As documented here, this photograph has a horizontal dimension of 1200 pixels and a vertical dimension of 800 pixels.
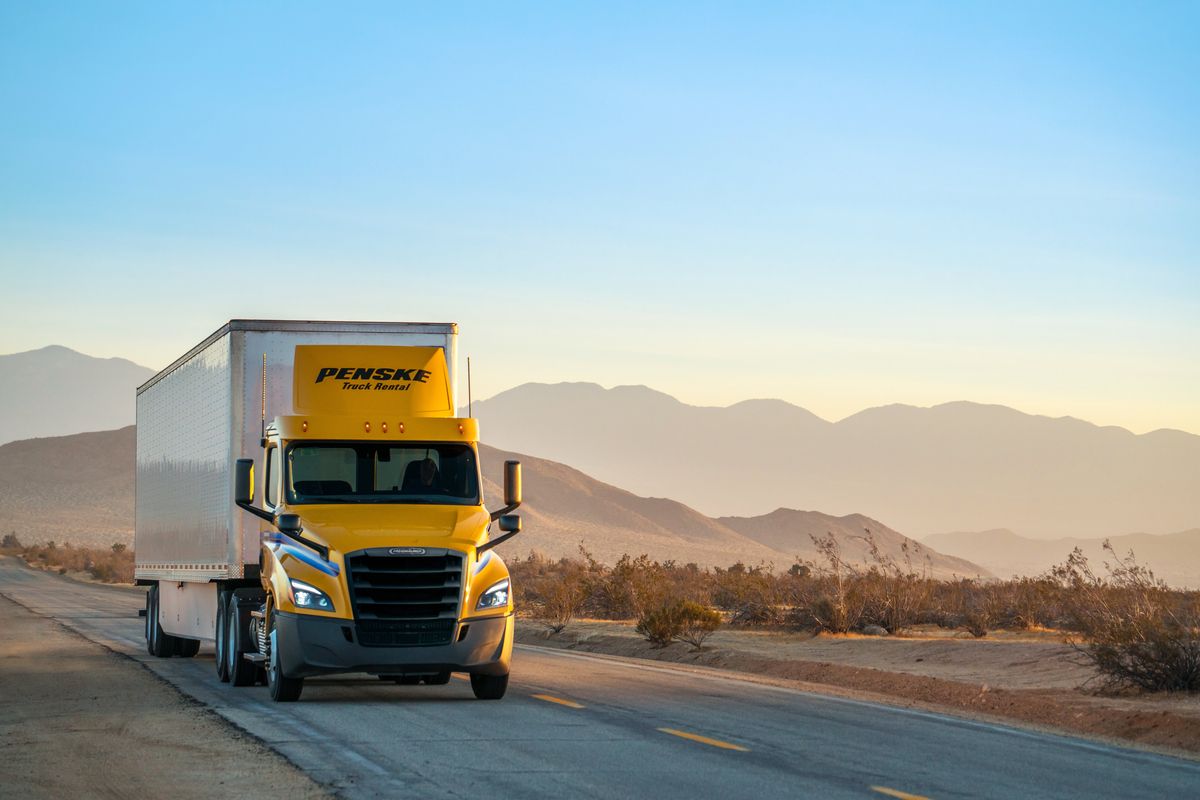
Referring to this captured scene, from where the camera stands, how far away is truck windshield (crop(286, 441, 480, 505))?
59.6ft

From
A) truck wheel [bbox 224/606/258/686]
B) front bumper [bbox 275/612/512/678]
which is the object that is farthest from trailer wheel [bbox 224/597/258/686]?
front bumper [bbox 275/612/512/678]

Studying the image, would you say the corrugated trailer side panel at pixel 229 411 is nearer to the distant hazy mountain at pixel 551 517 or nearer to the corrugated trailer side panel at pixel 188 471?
the corrugated trailer side panel at pixel 188 471

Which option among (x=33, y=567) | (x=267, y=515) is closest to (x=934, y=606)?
(x=267, y=515)

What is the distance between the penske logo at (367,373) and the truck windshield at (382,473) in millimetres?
948

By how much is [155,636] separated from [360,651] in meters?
10.7

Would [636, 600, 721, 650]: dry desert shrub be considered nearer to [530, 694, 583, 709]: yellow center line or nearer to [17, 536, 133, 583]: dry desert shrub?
[530, 694, 583, 709]: yellow center line

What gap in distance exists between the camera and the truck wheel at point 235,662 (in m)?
19.2

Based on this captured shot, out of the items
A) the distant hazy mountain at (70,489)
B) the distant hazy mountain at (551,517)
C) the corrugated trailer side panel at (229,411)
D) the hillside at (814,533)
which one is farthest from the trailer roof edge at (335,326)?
the hillside at (814,533)

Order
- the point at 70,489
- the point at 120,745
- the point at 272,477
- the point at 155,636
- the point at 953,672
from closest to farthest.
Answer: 1. the point at 120,745
2. the point at 272,477
3. the point at 953,672
4. the point at 155,636
5. the point at 70,489

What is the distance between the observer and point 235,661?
19344 millimetres

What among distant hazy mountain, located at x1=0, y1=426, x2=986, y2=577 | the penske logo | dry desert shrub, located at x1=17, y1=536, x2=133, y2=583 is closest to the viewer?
the penske logo

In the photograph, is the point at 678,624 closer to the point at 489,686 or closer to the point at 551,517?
the point at 489,686

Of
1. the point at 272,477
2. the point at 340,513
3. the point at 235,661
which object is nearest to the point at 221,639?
the point at 235,661

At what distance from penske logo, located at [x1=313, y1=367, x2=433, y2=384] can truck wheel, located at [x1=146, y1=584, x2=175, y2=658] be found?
324 inches
